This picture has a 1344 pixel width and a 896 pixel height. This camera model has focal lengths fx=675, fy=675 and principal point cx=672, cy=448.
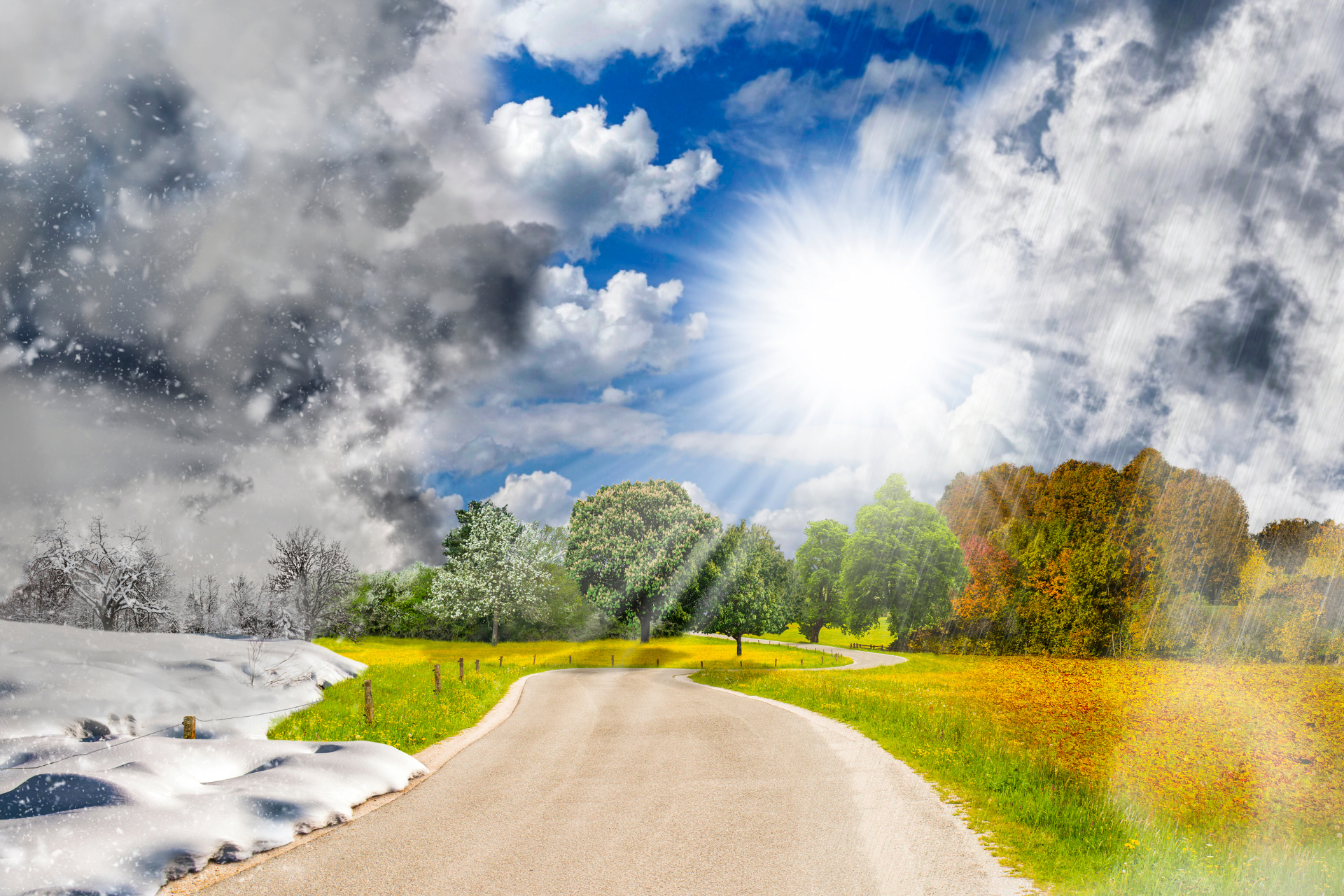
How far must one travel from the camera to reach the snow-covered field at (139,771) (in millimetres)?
7145

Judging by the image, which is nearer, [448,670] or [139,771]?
[139,771]

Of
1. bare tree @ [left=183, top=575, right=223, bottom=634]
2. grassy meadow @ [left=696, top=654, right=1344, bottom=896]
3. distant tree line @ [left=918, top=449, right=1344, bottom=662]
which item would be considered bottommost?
bare tree @ [left=183, top=575, right=223, bottom=634]

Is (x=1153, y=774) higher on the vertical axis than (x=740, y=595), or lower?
higher

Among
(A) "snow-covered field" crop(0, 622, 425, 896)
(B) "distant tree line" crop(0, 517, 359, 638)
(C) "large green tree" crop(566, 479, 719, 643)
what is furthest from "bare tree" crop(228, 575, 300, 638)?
(A) "snow-covered field" crop(0, 622, 425, 896)

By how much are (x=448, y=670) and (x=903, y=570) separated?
1502 inches

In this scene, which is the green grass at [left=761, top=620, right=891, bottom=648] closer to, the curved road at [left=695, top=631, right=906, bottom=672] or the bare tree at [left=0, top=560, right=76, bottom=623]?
the curved road at [left=695, top=631, right=906, bottom=672]

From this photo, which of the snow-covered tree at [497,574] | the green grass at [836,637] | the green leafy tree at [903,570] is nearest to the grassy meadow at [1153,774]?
the green leafy tree at [903,570]

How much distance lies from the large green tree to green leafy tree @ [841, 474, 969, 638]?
53.7ft

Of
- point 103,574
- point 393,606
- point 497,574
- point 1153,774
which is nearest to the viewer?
point 1153,774

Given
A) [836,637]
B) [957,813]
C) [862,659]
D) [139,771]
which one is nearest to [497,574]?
[862,659]

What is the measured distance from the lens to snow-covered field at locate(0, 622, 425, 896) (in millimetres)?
7145

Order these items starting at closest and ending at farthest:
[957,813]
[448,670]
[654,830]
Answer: [654,830]
[957,813]
[448,670]

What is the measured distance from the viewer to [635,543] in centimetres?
4925

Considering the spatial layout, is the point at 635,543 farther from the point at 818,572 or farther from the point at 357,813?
the point at 357,813
